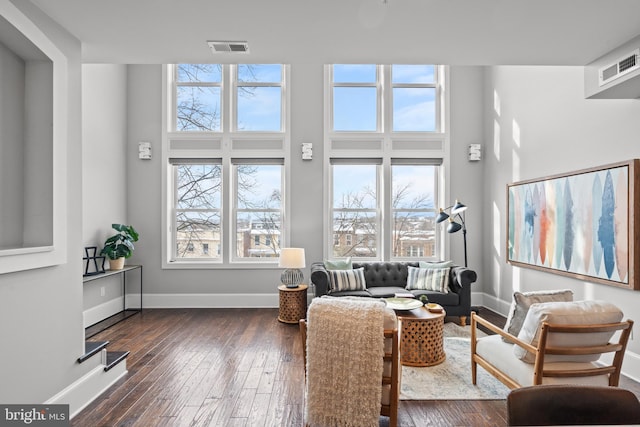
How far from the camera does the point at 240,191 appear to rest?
19.9 ft

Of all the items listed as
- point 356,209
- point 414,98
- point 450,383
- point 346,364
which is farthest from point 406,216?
point 346,364

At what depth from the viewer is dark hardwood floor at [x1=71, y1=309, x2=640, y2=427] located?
258 cm

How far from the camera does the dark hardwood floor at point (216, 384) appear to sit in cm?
258

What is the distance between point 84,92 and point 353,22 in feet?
12.9

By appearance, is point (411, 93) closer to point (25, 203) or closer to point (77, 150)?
point (77, 150)

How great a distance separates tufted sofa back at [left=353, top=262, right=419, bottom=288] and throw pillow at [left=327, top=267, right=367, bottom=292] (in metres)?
0.27

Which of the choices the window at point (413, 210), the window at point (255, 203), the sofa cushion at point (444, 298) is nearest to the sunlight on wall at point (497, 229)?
the window at point (413, 210)

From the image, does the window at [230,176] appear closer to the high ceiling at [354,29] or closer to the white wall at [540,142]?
the high ceiling at [354,29]

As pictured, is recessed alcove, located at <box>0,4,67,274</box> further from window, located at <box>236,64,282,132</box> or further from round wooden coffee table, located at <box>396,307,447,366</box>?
window, located at <box>236,64,282,132</box>

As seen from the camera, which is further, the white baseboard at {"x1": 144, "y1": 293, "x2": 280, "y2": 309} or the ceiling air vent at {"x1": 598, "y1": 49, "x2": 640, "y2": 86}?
the white baseboard at {"x1": 144, "y1": 293, "x2": 280, "y2": 309}

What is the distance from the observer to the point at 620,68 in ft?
9.57

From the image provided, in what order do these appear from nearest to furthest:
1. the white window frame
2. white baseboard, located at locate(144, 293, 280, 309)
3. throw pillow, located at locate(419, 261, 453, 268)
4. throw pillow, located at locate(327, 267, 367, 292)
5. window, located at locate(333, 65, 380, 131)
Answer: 1. throw pillow, located at locate(327, 267, 367, 292)
2. throw pillow, located at locate(419, 261, 453, 268)
3. white baseboard, located at locate(144, 293, 280, 309)
4. the white window frame
5. window, located at locate(333, 65, 380, 131)

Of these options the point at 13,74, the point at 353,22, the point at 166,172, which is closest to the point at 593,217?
the point at 353,22
